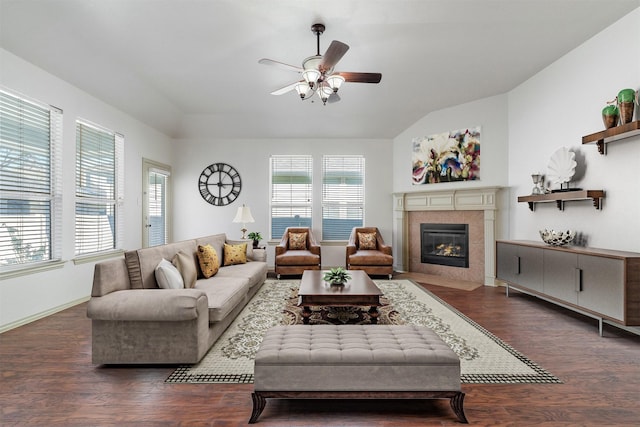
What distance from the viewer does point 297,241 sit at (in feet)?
20.6

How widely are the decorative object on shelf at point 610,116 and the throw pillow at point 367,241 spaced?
3841 mm

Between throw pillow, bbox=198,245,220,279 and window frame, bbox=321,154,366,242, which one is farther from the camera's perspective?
window frame, bbox=321,154,366,242

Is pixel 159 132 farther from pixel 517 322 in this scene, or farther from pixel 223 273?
pixel 517 322

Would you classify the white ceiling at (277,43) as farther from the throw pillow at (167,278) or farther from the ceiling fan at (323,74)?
the throw pillow at (167,278)

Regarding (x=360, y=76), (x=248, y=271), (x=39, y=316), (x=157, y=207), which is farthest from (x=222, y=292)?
(x=157, y=207)

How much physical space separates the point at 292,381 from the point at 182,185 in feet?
19.4

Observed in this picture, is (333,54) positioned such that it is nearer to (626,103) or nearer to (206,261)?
(206,261)

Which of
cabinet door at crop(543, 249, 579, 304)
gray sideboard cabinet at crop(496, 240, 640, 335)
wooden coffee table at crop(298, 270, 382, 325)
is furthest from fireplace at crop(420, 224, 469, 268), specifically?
wooden coffee table at crop(298, 270, 382, 325)

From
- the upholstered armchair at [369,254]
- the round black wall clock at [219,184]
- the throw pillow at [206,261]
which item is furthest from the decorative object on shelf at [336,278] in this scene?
the round black wall clock at [219,184]

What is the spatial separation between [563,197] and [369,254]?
9.79ft

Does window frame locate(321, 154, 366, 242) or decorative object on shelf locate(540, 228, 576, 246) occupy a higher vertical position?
window frame locate(321, 154, 366, 242)

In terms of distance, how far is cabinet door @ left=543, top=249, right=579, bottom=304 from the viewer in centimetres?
331

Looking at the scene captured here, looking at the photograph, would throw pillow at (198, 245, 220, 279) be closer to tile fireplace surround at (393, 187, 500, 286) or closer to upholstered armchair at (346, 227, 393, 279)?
upholstered armchair at (346, 227, 393, 279)

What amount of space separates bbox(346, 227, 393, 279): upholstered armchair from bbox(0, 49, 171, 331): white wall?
385 cm
